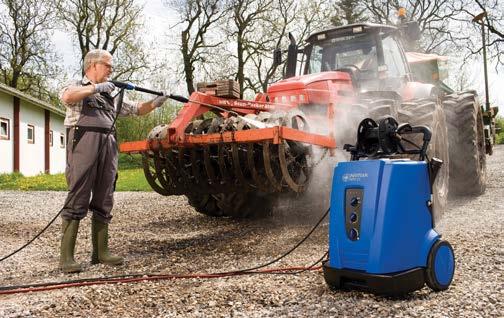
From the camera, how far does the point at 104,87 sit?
403 centimetres

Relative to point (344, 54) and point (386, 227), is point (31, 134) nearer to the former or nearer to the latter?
Result: point (344, 54)

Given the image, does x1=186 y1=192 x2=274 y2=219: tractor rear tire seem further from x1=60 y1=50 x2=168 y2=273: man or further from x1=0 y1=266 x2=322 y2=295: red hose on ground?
x1=0 y1=266 x2=322 y2=295: red hose on ground

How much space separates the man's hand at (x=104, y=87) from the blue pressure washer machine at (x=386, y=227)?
6.48ft

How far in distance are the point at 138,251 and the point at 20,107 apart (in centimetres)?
1772

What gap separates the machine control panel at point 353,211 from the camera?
3.00 meters

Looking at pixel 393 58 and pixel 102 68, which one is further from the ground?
pixel 393 58

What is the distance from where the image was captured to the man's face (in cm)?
425

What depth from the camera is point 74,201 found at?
4082mm

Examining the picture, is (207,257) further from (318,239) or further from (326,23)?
(326,23)

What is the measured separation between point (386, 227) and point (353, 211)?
24cm

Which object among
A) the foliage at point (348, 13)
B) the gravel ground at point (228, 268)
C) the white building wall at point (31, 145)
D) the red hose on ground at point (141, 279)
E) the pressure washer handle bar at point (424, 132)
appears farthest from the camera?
the foliage at point (348, 13)

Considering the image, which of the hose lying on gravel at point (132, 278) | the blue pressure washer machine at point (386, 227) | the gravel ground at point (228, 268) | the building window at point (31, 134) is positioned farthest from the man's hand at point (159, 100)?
the building window at point (31, 134)

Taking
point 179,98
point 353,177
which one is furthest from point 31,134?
point 353,177

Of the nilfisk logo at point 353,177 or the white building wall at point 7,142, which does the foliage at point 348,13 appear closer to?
the white building wall at point 7,142
